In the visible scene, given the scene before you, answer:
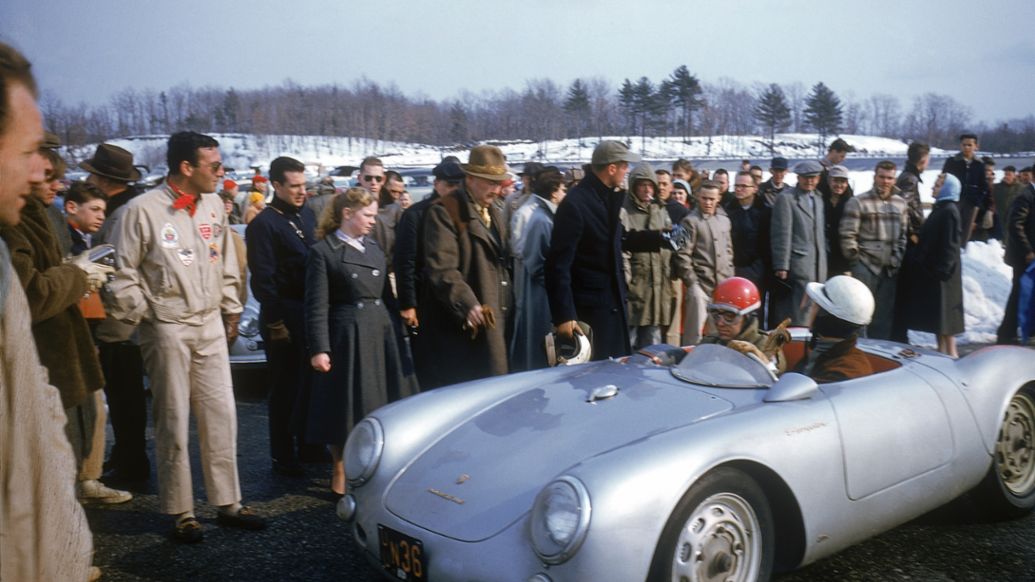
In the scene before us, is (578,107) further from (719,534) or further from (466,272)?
(719,534)

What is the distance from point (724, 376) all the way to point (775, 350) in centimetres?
63

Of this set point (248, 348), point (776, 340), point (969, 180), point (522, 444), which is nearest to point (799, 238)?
point (776, 340)

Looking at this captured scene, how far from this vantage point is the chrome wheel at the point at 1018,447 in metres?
4.48

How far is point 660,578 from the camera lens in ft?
9.76

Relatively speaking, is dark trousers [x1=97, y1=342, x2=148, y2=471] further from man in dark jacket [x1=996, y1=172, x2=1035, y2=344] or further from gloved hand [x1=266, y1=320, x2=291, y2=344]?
man in dark jacket [x1=996, y1=172, x2=1035, y2=344]

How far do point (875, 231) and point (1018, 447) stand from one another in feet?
12.5

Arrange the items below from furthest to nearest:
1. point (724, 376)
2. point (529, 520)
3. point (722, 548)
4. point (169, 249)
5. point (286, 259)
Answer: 1. point (286, 259)
2. point (169, 249)
3. point (724, 376)
4. point (722, 548)
5. point (529, 520)

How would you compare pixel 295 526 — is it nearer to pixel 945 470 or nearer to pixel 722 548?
pixel 722 548

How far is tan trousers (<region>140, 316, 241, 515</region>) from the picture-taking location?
13.9 ft

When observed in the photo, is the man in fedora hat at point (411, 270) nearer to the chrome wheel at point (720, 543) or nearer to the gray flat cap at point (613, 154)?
the gray flat cap at point (613, 154)

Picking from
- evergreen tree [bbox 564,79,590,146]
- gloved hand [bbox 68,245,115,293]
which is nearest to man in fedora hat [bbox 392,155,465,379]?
gloved hand [bbox 68,245,115,293]

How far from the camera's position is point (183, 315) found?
428 cm

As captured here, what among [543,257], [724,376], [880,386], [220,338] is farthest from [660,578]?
[543,257]

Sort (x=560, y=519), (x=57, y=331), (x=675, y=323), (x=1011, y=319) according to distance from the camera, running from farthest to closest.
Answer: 1. (x=1011, y=319)
2. (x=675, y=323)
3. (x=57, y=331)
4. (x=560, y=519)
